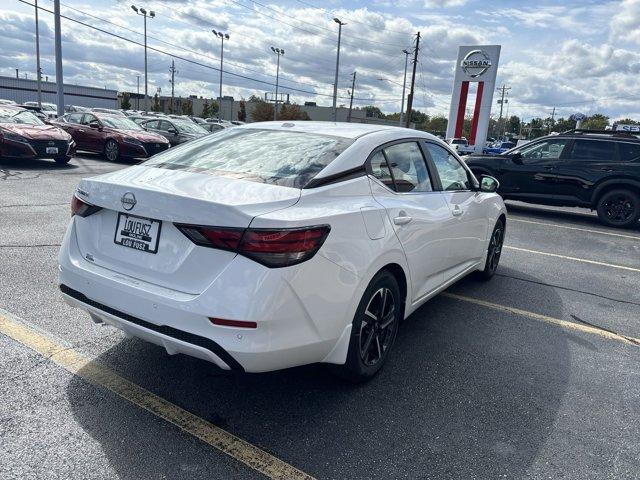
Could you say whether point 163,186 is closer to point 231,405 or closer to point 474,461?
point 231,405

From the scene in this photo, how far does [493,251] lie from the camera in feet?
18.4

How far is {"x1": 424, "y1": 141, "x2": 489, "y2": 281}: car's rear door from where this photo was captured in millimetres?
4199

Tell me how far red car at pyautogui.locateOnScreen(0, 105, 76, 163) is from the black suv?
35.1ft

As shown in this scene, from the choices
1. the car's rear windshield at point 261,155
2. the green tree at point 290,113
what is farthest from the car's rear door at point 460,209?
the green tree at point 290,113

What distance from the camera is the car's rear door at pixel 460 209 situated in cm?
420

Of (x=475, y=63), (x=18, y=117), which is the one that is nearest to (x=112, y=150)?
(x=18, y=117)

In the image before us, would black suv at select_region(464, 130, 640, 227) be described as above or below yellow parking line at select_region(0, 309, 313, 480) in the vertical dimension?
→ above

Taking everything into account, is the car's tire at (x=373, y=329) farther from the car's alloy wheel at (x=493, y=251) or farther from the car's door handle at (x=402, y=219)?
the car's alloy wheel at (x=493, y=251)

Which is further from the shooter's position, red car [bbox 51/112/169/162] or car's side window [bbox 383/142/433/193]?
red car [bbox 51/112/169/162]

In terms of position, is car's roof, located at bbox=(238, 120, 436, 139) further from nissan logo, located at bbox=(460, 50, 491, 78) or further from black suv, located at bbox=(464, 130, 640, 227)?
nissan logo, located at bbox=(460, 50, 491, 78)

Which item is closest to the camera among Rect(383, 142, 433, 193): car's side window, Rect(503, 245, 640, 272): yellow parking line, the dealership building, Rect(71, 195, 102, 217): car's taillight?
Rect(71, 195, 102, 217): car's taillight

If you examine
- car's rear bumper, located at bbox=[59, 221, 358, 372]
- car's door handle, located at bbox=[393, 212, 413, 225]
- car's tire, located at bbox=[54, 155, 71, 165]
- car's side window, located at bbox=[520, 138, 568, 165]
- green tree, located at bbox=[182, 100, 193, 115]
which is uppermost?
green tree, located at bbox=[182, 100, 193, 115]

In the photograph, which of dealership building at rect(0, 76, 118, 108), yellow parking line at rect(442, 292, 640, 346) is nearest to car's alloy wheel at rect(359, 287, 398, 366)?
yellow parking line at rect(442, 292, 640, 346)

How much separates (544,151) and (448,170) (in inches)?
297
